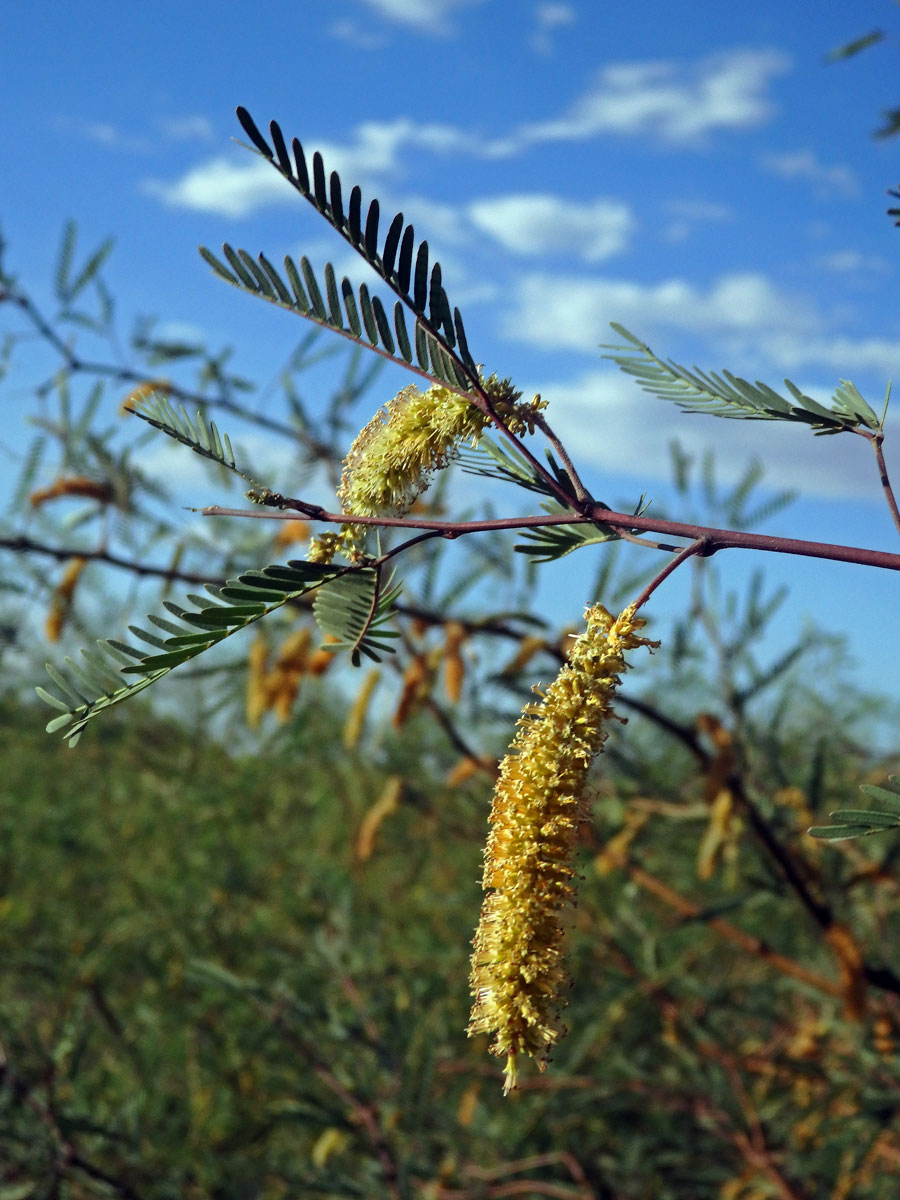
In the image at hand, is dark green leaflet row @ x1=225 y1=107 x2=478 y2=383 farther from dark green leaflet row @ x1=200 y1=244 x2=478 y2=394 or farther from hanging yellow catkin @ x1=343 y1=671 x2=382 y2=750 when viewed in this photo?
hanging yellow catkin @ x1=343 y1=671 x2=382 y2=750

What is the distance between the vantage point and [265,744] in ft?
6.18

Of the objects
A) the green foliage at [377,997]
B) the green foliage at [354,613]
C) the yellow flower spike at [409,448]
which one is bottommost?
the green foliage at [377,997]

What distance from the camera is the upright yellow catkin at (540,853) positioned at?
496 mm

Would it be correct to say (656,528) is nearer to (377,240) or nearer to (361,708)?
(377,240)

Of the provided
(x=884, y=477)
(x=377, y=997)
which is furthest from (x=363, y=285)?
(x=377, y=997)

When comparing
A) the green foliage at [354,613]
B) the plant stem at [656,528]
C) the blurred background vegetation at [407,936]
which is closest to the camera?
the plant stem at [656,528]

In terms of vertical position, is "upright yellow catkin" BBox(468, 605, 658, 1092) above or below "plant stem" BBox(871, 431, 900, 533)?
below

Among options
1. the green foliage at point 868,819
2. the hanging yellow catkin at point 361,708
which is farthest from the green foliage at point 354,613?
the hanging yellow catkin at point 361,708

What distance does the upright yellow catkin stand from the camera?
1.63 ft

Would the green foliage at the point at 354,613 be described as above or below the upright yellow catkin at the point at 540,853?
above

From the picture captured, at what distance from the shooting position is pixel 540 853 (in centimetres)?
50

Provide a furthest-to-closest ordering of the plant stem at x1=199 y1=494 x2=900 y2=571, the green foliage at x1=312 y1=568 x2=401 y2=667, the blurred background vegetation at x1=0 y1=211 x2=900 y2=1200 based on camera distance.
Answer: the blurred background vegetation at x1=0 y1=211 x2=900 y2=1200 → the green foliage at x1=312 y1=568 x2=401 y2=667 → the plant stem at x1=199 y1=494 x2=900 y2=571

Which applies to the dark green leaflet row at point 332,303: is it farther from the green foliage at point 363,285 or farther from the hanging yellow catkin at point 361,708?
the hanging yellow catkin at point 361,708

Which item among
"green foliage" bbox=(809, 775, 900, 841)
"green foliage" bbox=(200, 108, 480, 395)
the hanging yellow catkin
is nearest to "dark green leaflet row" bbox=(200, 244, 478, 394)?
"green foliage" bbox=(200, 108, 480, 395)
